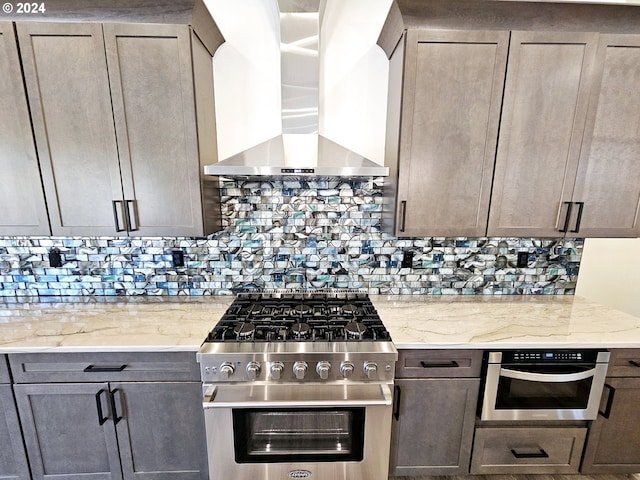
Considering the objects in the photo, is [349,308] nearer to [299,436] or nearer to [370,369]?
[370,369]

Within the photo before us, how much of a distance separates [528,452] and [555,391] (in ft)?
1.29

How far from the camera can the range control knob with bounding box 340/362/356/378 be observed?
1.34 metres

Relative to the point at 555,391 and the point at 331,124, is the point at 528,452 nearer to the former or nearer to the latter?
the point at 555,391

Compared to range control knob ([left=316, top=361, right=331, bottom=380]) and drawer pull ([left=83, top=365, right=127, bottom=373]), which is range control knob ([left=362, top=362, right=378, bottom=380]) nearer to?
range control knob ([left=316, top=361, right=331, bottom=380])

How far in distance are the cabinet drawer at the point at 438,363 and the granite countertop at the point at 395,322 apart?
0.05 metres

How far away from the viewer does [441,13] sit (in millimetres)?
1406

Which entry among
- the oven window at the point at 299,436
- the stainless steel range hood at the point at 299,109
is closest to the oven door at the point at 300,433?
the oven window at the point at 299,436

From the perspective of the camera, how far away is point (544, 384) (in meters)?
1.47

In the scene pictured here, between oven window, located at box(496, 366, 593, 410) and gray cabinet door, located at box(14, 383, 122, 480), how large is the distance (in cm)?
204

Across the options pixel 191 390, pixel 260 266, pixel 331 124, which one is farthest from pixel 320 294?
pixel 331 124

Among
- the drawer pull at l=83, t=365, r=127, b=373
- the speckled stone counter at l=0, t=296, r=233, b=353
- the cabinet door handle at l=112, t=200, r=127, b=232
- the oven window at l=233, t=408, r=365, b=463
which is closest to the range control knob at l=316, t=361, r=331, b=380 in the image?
the oven window at l=233, t=408, r=365, b=463

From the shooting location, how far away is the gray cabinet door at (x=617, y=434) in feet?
4.84

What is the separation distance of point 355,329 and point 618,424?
1.53m

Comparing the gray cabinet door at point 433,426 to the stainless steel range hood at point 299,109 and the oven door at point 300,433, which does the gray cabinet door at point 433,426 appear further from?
the stainless steel range hood at point 299,109
